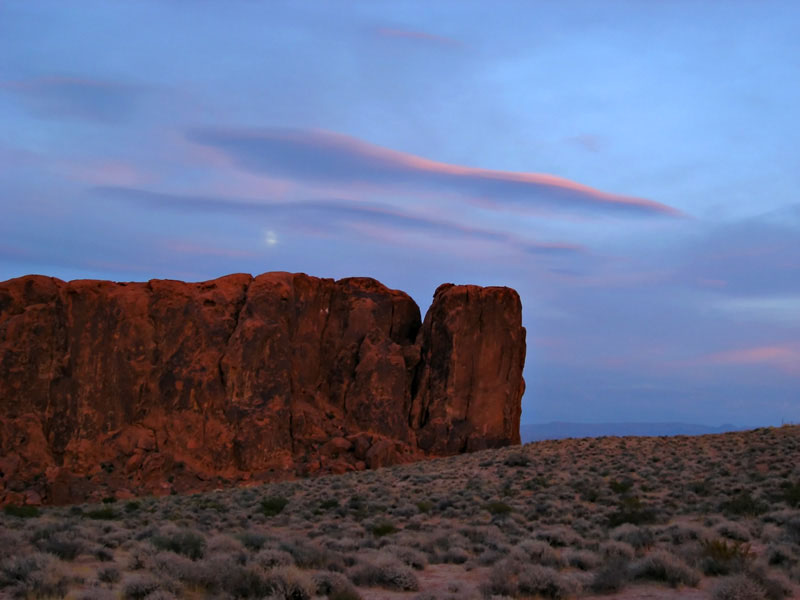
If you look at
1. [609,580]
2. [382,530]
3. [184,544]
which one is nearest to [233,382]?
[382,530]

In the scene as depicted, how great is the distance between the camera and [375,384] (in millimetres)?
49688

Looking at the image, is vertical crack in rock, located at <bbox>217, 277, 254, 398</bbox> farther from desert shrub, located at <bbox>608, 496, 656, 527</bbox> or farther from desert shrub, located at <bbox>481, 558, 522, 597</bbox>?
desert shrub, located at <bbox>481, 558, 522, 597</bbox>

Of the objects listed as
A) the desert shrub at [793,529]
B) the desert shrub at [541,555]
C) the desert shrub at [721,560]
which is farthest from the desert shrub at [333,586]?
the desert shrub at [793,529]

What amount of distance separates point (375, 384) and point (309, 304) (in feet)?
23.3

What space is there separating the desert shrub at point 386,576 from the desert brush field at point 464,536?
1.0 inches

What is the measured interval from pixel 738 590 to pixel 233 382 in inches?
1533

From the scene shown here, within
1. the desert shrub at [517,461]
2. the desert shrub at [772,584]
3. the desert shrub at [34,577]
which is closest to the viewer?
the desert shrub at [772,584]

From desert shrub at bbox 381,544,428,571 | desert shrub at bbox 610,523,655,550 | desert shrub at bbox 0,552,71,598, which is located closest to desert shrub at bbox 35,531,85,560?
desert shrub at bbox 0,552,71,598

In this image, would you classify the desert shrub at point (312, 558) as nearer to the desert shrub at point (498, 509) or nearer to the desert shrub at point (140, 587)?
the desert shrub at point (140, 587)

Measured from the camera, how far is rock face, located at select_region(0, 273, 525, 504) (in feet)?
142

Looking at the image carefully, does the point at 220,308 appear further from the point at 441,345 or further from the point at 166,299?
the point at 441,345

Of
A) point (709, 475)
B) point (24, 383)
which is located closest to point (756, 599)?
point (709, 475)

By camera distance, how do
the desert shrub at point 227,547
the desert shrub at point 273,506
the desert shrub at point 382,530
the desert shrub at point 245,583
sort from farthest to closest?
the desert shrub at point 273,506
the desert shrub at point 382,530
the desert shrub at point 227,547
the desert shrub at point 245,583

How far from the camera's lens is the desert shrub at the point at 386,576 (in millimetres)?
12578
